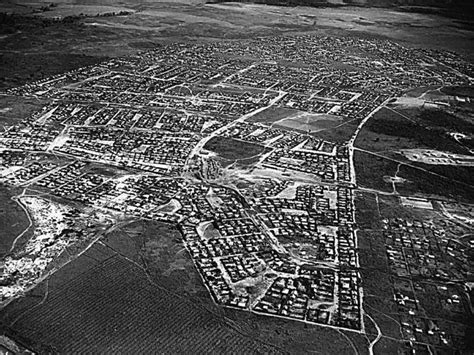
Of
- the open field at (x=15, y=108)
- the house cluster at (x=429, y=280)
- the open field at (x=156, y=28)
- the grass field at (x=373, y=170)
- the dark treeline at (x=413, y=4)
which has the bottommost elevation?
the house cluster at (x=429, y=280)

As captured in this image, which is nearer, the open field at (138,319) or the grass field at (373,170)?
the open field at (138,319)

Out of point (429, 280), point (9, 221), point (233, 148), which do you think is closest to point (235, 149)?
point (233, 148)

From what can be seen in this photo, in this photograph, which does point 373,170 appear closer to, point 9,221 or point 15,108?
point 9,221

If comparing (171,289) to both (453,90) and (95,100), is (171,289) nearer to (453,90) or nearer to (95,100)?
(95,100)

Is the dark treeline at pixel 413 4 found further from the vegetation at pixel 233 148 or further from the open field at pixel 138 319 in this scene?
the open field at pixel 138 319

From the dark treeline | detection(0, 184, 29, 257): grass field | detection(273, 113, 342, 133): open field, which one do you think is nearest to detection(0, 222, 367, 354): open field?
detection(0, 184, 29, 257): grass field

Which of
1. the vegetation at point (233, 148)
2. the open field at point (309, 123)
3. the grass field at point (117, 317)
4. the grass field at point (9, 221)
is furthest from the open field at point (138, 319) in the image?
the open field at point (309, 123)

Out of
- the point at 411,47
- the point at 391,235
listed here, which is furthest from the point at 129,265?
the point at 411,47

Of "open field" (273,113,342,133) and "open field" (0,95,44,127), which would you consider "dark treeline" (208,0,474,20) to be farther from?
"open field" (0,95,44,127)
